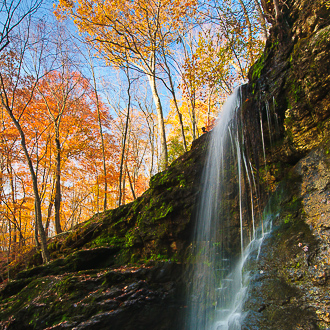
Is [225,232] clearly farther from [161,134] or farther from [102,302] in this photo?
[161,134]

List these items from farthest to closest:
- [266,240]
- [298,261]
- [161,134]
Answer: [161,134] → [266,240] → [298,261]

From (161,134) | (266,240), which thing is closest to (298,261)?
(266,240)

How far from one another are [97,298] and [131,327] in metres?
0.93

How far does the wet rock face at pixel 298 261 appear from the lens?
2471 mm

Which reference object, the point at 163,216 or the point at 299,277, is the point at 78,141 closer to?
the point at 163,216

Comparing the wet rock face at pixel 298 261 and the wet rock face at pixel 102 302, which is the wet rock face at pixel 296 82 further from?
the wet rock face at pixel 102 302

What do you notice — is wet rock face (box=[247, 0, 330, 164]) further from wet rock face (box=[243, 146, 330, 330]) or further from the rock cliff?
wet rock face (box=[243, 146, 330, 330])

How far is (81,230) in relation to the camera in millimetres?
7859

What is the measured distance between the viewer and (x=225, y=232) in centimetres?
485

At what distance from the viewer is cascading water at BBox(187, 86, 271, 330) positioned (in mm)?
3885

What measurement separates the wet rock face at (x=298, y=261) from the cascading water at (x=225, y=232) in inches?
13.8

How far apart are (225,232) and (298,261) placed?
80.2 inches

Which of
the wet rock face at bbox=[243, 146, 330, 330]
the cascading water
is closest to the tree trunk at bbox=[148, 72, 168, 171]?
the cascading water

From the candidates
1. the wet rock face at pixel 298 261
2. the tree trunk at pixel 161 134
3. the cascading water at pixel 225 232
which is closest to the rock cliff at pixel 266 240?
the wet rock face at pixel 298 261
